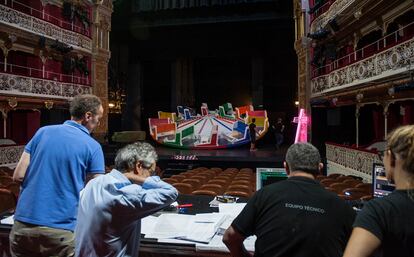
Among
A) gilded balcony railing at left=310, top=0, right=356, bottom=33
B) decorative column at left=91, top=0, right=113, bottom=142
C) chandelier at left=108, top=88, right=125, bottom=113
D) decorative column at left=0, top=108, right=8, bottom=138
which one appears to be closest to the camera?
gilded balcony railing at left=310, top=0, right=356, bottom=33

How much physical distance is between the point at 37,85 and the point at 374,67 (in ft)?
46.1

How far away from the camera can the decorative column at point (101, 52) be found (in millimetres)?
21109

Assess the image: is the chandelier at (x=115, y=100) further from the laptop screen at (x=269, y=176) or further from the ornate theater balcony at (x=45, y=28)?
the laptop screen at (x=269, y=176)

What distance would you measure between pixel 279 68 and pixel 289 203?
83.6 ft

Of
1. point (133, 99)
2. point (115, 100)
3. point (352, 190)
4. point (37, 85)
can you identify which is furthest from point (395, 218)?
point (133, 99)

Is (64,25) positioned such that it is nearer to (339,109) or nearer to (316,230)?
(339,109)

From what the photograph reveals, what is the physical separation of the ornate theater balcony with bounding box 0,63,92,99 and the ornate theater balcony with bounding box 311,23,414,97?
1266 centimetres

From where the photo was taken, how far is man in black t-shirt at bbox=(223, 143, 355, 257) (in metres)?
1.83

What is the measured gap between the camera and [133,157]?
2072 millimetres

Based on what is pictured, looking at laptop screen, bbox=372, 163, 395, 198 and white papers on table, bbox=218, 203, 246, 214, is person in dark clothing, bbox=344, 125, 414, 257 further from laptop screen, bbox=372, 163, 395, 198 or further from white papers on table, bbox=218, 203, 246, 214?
laptop screen, bbox=372, 163, 395, 198

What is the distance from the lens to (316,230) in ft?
6.00

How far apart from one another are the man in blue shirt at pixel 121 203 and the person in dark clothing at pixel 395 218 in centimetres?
104

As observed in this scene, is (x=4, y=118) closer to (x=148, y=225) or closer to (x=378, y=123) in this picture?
(x=148, y=225)

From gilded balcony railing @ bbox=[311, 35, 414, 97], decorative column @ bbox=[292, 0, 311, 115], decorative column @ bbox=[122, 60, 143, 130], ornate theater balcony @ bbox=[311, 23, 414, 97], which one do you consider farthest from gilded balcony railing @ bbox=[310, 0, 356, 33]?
decorative column @ bbox=[122, 60, 143, 130]
